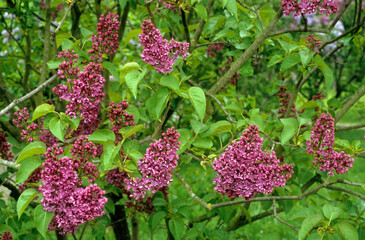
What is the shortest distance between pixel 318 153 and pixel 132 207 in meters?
1.41

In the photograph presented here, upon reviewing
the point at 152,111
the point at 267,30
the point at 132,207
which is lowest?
the point at 132,207

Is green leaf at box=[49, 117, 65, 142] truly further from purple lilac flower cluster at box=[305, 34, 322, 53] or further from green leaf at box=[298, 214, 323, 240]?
purple lilac flower cluster at box=[305, 34, 322, 53]

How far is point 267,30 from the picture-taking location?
7.66 feet

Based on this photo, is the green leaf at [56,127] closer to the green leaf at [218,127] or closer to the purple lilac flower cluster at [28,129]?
the purple lilac flower cluster at [28,129]

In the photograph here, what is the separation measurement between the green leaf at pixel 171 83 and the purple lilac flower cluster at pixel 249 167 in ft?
1.16

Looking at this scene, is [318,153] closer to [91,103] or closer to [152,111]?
[152,111]

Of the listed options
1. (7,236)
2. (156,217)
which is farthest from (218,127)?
(7,236)

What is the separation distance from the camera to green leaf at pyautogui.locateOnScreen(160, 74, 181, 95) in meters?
1.86

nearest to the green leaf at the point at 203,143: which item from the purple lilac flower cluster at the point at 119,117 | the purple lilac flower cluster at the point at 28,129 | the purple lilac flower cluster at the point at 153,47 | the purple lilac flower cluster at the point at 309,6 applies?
the purple lilac flower cluster at the point at 119,117

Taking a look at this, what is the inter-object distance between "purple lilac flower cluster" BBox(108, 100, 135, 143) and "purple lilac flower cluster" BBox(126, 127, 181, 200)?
0.26 metres

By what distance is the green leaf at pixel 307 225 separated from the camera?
189 centimetres

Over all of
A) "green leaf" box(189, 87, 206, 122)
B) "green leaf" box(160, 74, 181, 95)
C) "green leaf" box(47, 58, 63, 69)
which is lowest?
"green leaf" box(189, 87, 206, 122)

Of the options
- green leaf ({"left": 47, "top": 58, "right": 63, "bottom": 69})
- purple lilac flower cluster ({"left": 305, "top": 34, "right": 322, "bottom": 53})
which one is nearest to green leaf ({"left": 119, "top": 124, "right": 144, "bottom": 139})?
green leaf ({"left": 47, "top": 58, "right": 63, "bottom": 69})

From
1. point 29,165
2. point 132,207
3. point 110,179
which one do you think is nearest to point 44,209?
point 29,165
